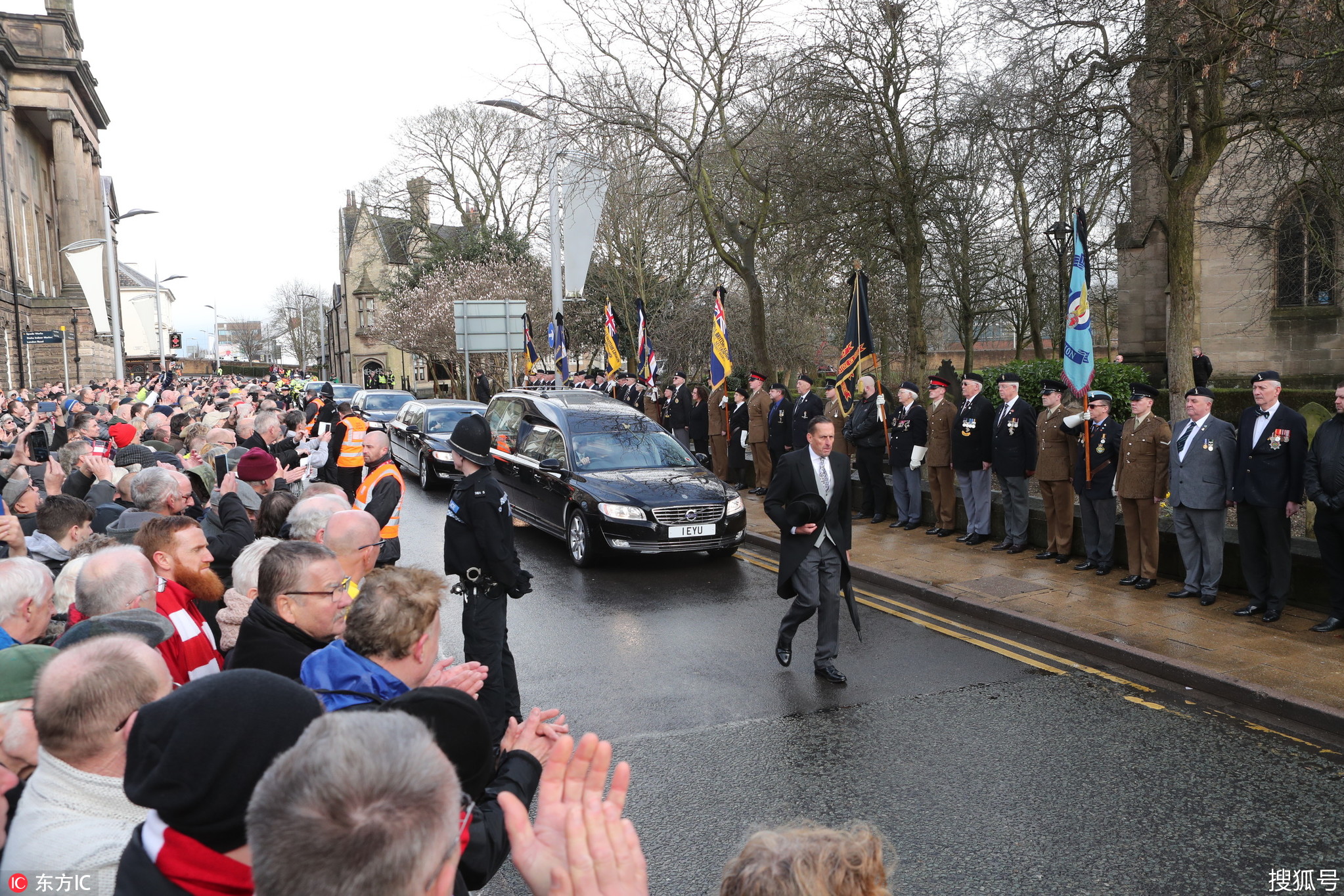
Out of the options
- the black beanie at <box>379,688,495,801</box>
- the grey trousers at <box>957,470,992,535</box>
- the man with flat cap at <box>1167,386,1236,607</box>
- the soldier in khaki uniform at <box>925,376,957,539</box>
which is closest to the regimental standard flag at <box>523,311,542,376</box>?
the soldier in khaki uniform at <box>925,376,957,539</box>

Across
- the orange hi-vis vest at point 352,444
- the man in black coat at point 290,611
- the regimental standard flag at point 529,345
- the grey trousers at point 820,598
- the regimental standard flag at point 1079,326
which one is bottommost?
the grey trousers at point 820,598

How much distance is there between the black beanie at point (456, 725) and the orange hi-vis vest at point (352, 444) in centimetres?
852

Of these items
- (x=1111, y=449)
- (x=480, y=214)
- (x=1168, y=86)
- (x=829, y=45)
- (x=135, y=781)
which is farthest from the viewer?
(x=480, y=214)

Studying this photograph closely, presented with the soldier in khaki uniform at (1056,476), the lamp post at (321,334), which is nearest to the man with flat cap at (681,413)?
the soldier in khaki uniform at (1056,476)

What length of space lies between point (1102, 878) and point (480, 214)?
5067 cm

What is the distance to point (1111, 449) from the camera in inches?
378

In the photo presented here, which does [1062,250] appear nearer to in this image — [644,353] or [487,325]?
[644,353]

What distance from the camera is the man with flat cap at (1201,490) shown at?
8406 millimetres

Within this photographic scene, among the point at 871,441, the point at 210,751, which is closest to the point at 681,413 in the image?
the point at 871,441

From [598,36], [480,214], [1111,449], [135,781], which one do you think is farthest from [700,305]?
[135,781]

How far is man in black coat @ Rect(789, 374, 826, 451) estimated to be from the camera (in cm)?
1482

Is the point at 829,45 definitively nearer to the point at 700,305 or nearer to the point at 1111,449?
the point at 1111,449

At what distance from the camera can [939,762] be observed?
545cm

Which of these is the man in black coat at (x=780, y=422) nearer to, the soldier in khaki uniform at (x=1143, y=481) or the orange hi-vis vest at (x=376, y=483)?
the soldier in khaki uniform at (x=1143, y=481)
